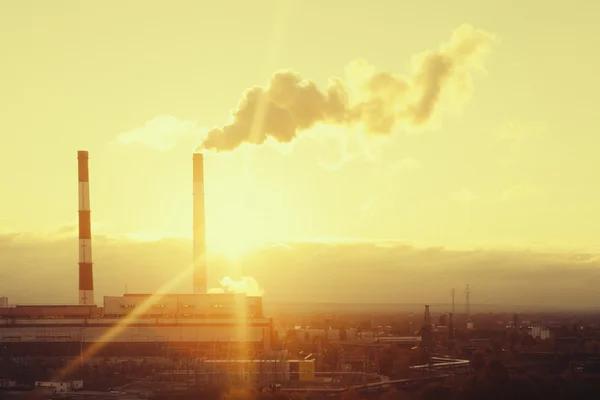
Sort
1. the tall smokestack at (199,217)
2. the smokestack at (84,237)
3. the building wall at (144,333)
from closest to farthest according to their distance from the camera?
the building wall at (144,333) < the tall smokestack at (199,217) < the smokestack at (84,237)

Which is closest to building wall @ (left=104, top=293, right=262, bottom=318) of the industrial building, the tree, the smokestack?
the industrial building

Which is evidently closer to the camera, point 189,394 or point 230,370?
point 189,394

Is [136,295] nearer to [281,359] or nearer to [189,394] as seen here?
[281,359]

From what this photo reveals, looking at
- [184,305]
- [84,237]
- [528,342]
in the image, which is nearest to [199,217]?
[184,305]

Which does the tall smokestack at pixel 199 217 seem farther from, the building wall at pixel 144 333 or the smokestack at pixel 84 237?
the smokestack at pixel 84 237

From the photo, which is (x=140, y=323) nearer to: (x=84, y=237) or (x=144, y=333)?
(x=144, y=333)

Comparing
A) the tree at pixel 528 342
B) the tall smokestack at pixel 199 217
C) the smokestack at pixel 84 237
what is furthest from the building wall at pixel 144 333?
the tree at pixel 528 342

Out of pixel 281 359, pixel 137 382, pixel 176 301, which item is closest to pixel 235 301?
pixel 176 301
